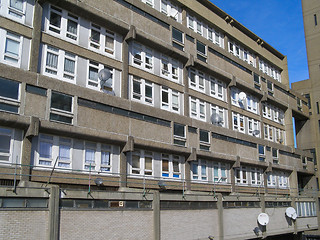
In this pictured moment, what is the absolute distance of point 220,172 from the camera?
30188mm

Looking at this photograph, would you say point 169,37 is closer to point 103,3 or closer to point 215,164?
point 103,3

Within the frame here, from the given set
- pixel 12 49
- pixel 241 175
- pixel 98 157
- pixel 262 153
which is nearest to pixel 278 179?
pixel 262 153

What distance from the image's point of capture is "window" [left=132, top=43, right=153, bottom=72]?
24812 millimetres

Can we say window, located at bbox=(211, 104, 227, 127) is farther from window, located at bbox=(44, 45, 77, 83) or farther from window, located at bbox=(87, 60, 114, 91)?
window, located at bbox=(44, 45, 77, 83)

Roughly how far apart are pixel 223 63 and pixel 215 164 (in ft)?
30.0

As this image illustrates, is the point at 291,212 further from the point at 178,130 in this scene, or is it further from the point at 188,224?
the point at 188,224

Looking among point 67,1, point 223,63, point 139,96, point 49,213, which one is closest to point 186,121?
point 139,96

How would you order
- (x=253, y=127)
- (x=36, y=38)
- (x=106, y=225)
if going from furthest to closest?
(x=253, y=127) → (x=36, y=38) → (x=106, y=225)

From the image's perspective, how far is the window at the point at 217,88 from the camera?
104 feet

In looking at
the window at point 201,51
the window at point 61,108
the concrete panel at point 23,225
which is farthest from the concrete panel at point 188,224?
the window at point 201,51

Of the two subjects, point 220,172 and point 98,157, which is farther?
point 220,172

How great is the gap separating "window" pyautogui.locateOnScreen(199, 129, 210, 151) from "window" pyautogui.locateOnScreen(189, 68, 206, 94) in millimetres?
3772

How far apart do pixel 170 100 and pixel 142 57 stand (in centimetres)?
375

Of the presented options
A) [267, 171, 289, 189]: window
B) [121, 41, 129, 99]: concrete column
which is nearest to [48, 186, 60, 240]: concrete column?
[121, 41, 129, 99]: concrete column
